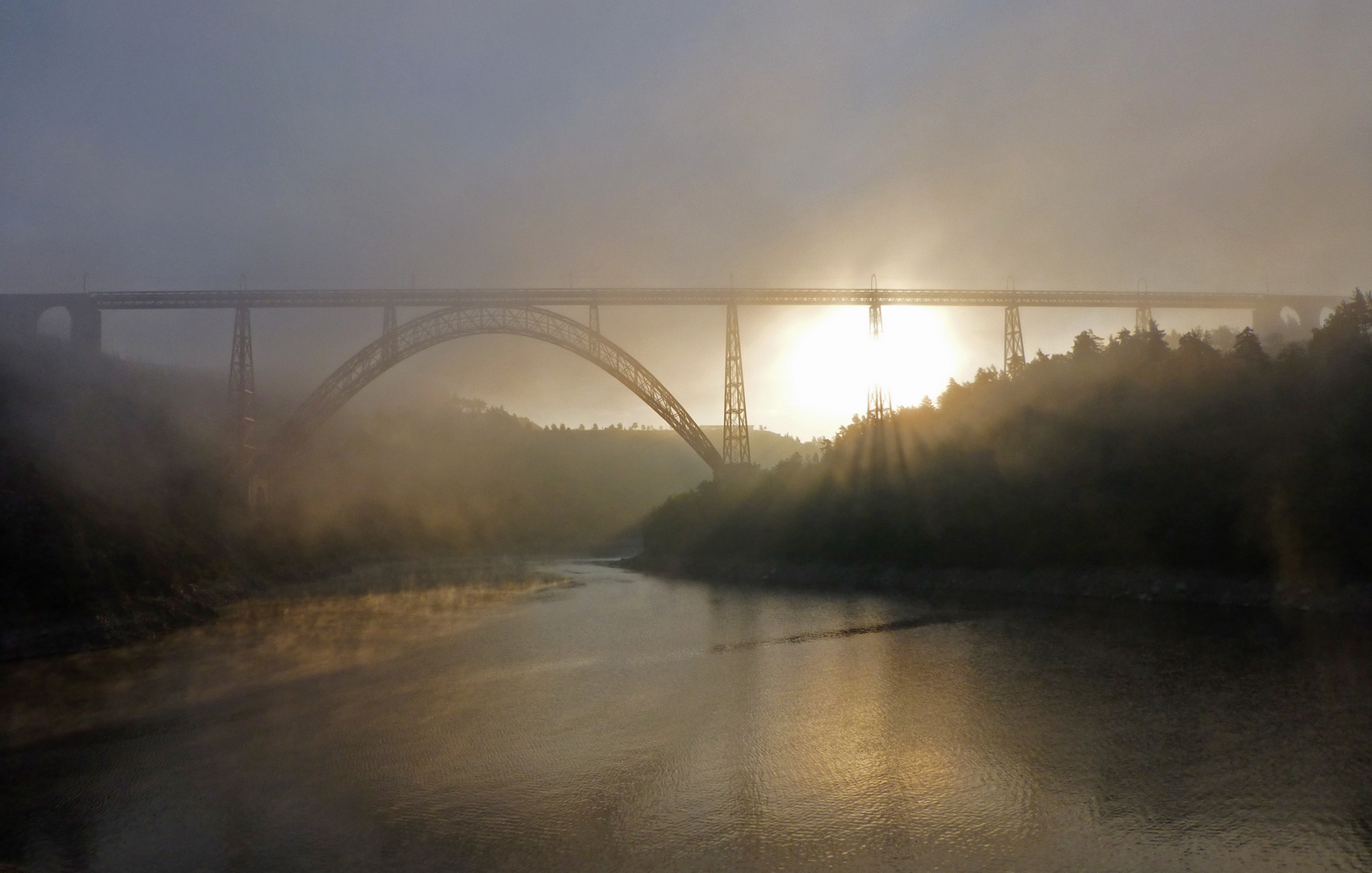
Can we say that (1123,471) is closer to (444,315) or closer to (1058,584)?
(1058,584)

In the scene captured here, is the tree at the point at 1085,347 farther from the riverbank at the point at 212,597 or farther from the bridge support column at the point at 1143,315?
the riverbank at the point at 212,597

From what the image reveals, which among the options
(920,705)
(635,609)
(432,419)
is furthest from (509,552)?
(920,705)

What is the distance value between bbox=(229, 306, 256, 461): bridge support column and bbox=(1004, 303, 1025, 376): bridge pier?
109ft

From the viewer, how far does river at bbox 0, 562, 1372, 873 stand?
766 centimetres

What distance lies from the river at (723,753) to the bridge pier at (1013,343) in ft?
57.6

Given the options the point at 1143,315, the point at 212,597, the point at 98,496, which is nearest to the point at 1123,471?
the point at 1143,315

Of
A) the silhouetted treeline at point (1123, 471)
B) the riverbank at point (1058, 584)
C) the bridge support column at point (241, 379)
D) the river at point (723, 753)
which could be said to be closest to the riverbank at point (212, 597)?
the river at point (723, 753)

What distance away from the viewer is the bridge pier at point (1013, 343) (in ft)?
119

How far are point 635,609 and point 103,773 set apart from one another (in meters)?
17.8

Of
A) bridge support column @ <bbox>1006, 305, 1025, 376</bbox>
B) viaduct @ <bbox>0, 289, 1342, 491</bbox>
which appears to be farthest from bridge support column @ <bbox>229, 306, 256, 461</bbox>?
bridge support column @ <bbox>1006, 305, 1025, 376</bbox>

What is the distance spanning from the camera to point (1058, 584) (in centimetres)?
2627

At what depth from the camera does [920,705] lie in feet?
41.8

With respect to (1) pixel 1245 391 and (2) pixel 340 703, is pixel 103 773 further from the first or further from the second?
(1) pixel 1245 391

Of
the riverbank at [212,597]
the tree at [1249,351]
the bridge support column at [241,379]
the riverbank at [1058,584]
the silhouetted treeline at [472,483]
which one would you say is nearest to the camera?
the riverbank at [1058,584]
